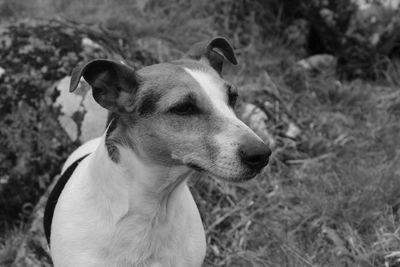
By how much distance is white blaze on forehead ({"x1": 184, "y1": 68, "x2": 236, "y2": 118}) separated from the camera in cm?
296

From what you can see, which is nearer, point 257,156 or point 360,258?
point 257,156

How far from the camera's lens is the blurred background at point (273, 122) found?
4387mm

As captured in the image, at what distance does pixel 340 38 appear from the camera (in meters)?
6.68

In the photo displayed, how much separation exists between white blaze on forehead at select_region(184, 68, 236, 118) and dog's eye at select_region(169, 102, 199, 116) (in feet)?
0.32

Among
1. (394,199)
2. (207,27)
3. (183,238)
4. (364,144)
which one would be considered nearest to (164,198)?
(183,238)

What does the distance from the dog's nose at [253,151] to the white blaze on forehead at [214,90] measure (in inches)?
8.5

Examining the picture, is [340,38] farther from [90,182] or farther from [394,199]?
[90,182]

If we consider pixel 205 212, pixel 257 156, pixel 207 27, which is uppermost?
pixel 257 156

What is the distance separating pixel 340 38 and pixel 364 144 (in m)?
1.72

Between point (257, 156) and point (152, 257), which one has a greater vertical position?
point (257, 156)

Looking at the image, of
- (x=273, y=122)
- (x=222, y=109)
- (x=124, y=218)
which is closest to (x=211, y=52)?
(x=222, y=109)

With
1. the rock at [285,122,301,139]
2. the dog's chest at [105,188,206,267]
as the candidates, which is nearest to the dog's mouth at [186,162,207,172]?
the dog's chest at [105,188,206,267]

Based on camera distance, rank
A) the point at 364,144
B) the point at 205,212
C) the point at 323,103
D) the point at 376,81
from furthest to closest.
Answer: the point at 376,81 → the point at 323,103 → the point at 364,144 → the point at 205,212

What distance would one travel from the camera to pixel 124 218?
10.2 ft
